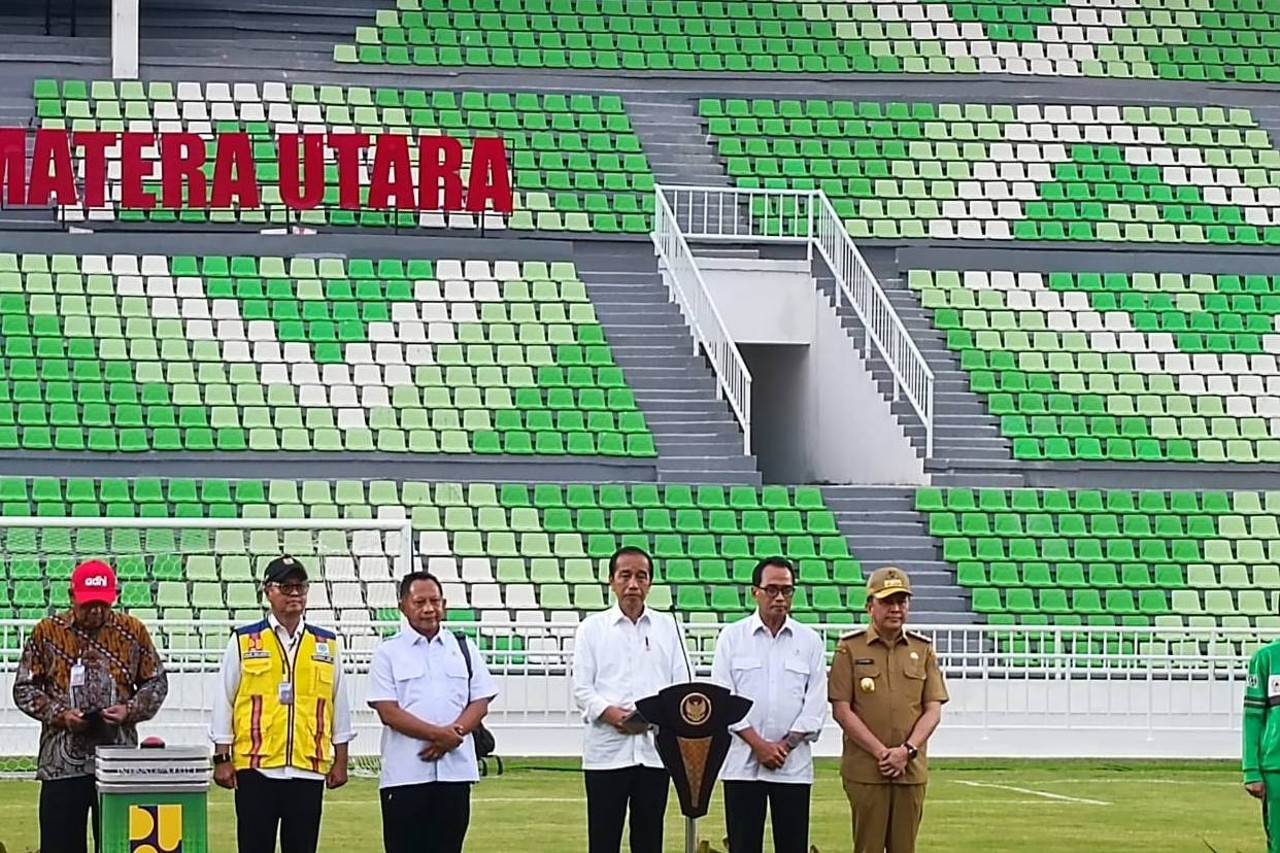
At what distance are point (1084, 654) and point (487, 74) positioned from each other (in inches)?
540

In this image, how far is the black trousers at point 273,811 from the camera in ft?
33.9

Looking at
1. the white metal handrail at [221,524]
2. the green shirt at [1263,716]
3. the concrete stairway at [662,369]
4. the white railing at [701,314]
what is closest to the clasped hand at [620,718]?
the green shirt at [1263,716]

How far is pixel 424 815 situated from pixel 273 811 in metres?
0.61

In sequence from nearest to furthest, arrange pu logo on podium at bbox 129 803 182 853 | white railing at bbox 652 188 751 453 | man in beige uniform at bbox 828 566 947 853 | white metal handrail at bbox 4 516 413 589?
pu logo on podium at bbox 129 803 182 853, man in beige uniform at bbox 828 566 947 853, white metal handrail at bbox 4 516 413 589, white railing at bbox 652 188 751 453

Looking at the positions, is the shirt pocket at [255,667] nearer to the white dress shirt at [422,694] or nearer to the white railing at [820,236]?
the white dress shirt at [422,694]

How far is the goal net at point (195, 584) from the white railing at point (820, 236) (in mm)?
9035

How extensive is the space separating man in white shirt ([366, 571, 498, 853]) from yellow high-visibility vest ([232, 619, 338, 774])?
0.79 feet

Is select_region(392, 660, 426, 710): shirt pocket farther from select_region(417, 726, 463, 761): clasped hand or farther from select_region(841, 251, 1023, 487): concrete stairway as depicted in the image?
select_region(841, 251, 1023, 487): concrete stairway

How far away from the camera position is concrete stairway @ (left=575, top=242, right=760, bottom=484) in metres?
26.5

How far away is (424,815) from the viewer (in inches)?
415

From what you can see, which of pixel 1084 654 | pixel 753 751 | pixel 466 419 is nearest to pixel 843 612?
pixel 1084 654

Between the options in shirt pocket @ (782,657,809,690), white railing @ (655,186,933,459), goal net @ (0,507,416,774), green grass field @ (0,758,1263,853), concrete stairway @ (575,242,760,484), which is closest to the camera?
shirt pocket @ (782,657,809,690)

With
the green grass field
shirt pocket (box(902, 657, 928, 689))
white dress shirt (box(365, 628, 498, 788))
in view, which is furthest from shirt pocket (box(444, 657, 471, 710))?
the green grass field

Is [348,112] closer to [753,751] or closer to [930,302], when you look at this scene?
[930,302]
